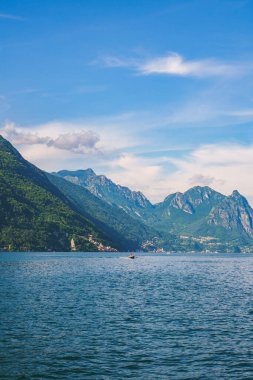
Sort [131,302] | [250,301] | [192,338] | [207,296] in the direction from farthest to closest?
1. [207,296]
2. [250,301]
3. [131,302]
4. [192,338]

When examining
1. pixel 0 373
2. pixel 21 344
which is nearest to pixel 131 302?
pixel 21 344

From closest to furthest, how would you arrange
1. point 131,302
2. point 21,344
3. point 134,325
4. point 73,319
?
→ point 21,344, point 134,325, point 73,319, point 131,302

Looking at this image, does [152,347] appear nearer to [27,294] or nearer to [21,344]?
[21,344]

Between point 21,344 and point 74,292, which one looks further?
point 74,292

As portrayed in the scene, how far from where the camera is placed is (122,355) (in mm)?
44781

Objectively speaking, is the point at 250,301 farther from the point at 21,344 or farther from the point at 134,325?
the point at 21,344

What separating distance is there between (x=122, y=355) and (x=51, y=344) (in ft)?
29.5

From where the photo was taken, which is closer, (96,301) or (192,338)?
(192,338)

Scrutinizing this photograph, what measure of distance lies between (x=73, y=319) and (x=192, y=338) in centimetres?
1970

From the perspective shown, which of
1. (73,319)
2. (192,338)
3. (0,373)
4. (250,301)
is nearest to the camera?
(0,373)

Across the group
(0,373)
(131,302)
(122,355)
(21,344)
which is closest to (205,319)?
(131,302)

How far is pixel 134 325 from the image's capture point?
6016 cm

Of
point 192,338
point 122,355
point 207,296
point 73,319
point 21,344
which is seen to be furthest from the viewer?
point 207,296

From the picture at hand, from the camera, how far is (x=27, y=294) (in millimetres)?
91062
